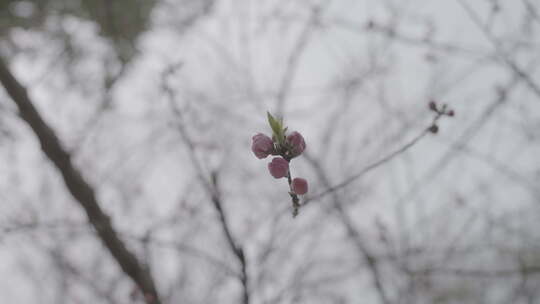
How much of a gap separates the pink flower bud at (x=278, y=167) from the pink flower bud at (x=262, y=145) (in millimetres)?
67

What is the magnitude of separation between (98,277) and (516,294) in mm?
4651

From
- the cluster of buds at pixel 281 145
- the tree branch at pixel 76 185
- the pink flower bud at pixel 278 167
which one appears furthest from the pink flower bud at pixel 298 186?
the tree branch at pixel 76 185

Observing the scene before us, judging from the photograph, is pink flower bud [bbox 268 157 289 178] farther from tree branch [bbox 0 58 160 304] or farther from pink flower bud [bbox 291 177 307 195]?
tree branch [bbox 0 58 160 304]

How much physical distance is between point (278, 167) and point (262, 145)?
107 mm

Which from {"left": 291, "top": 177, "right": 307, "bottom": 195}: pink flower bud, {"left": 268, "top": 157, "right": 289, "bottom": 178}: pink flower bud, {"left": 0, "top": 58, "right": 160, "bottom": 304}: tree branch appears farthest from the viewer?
{"left": 0, "top": 58, "right": 160, "bottom": 304}: tree branch

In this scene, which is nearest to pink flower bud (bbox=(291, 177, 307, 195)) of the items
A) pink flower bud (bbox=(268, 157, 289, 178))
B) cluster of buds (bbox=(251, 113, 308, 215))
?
cluster of buds (bbox=(251, 113, 308, 215))

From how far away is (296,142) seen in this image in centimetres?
138

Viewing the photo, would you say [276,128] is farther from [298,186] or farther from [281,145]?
[298,186]

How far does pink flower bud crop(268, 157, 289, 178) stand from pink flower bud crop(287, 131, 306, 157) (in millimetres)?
67

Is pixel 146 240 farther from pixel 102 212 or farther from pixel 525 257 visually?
pixel 525 257

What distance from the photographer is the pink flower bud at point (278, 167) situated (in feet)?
4.35

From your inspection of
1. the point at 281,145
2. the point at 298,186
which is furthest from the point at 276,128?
the point at 298,186

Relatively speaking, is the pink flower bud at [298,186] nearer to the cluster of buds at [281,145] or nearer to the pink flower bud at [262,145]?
the cluster of buds at [281,145]

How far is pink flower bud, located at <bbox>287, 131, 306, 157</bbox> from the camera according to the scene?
1.38 m
